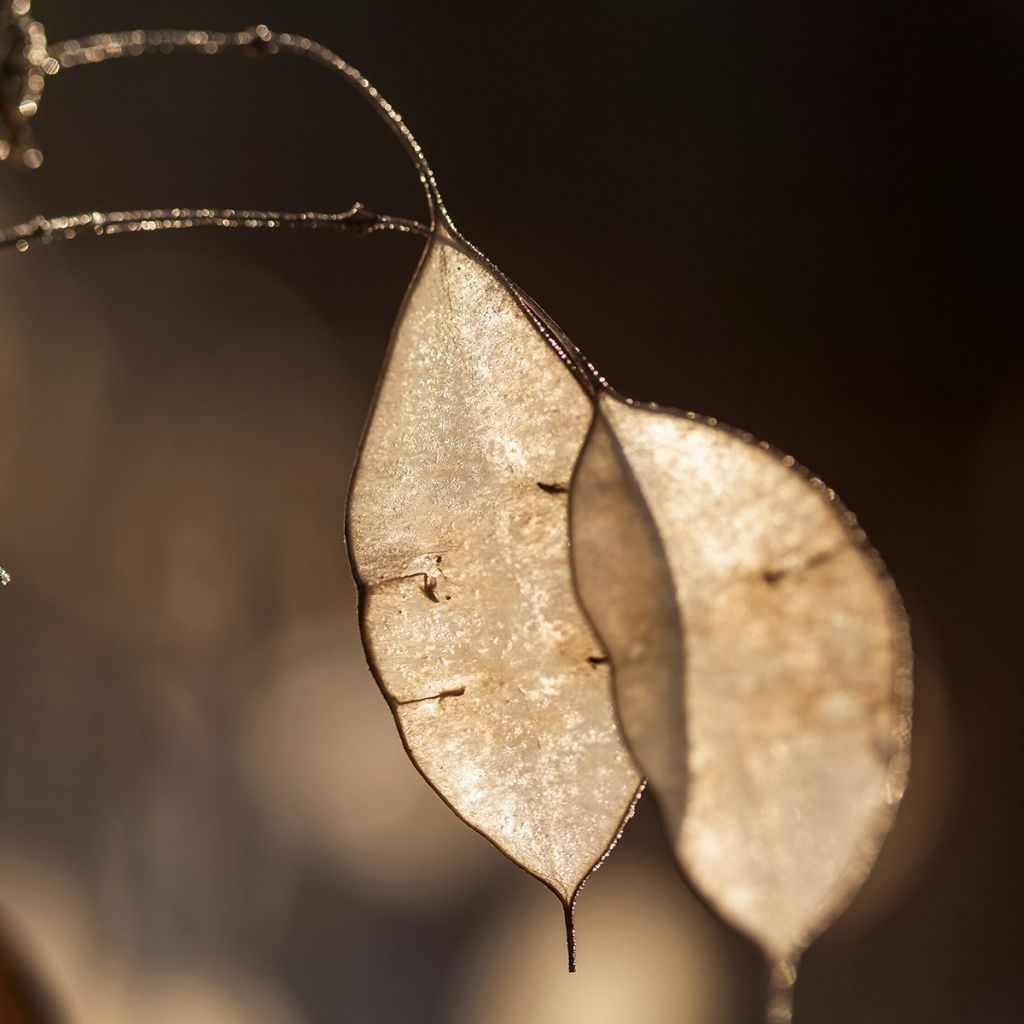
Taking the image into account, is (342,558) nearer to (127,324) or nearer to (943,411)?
(127,324)

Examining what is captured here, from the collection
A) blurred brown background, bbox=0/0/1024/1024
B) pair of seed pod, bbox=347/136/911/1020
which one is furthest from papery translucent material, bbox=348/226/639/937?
blurred brown background, bbox=0/0/1024/1024

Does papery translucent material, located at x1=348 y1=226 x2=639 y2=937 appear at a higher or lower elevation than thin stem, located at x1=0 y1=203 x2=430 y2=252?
lower

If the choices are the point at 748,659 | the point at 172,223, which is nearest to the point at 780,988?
the point at 748,659

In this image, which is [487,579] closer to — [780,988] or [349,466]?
[780,988]

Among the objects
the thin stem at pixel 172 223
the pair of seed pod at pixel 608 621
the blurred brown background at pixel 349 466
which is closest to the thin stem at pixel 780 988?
the pair of seed pod at pixel 608 621

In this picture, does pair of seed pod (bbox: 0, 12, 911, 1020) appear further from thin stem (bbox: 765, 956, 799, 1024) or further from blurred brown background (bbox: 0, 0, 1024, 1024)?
blurred brown background (bbox: 0, 0, 1024, 1024)

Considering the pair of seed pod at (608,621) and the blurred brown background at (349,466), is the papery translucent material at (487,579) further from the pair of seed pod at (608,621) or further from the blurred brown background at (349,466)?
the blurred brown background at (349,466)

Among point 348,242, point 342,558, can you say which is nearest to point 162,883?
point 342,558

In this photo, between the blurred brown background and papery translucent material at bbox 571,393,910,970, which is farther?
the blurred brown background
